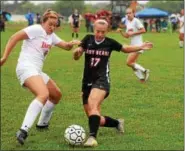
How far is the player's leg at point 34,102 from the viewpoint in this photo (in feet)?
25.5

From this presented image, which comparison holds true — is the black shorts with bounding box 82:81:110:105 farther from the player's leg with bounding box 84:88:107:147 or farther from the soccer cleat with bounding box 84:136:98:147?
the soccer cleat with bounding box 84:136:98:147

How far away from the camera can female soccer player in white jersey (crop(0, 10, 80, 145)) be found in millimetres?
8102

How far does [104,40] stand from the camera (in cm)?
845

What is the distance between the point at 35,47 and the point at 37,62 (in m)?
0.25

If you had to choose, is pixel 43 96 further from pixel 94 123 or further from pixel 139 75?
pixel 139 75

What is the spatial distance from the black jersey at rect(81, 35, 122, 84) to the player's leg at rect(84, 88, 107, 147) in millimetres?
261

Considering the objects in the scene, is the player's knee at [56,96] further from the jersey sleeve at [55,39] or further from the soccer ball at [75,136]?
the soccer ball at [75,136]

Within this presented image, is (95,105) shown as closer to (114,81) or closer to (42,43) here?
(42,43)

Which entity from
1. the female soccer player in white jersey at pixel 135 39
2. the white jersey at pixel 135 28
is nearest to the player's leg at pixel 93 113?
the female soccer player in white jersey at pixel 135 39

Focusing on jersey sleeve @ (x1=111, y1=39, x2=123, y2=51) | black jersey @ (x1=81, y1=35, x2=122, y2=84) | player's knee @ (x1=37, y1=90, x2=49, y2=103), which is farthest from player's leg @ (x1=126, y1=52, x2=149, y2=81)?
player's knee @ (x1=37, y1=90, x2=49, y2=103)

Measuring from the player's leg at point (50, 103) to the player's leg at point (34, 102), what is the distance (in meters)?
0.47

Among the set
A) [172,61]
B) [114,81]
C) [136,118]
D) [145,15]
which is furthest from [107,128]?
[145,15]

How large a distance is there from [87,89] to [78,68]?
10.3 m

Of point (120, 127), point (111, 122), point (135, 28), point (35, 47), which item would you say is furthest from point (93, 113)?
point (135, 28)
